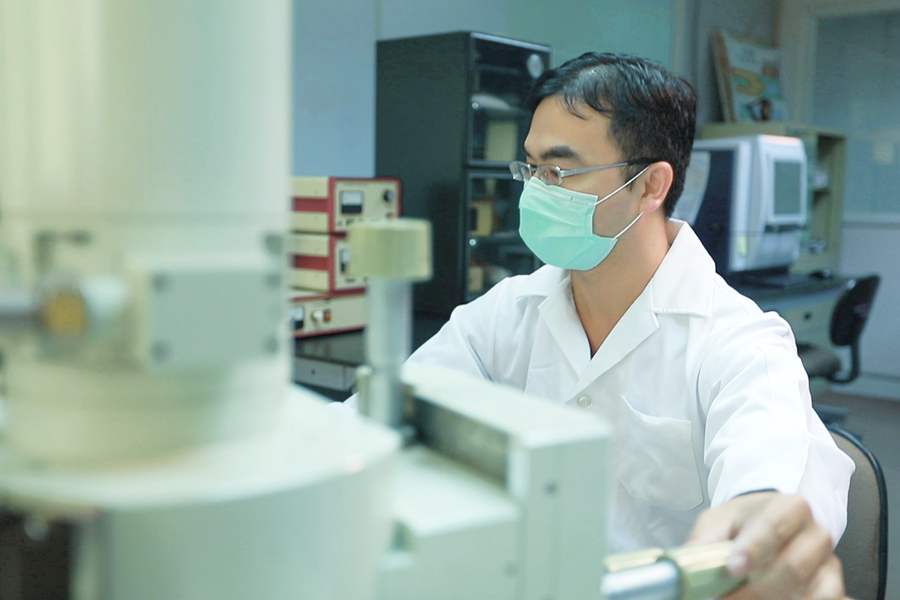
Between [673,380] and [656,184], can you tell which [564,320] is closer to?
[673,380]

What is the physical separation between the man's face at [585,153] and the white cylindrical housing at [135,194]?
3.74 feet

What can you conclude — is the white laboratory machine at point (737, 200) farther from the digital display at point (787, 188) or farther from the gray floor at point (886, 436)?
the gray floor at point (886, 436)

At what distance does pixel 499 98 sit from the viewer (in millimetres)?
2678

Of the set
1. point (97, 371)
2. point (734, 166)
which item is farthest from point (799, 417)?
point (734, 166)

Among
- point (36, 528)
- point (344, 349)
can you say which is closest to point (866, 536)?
point (36, 528)

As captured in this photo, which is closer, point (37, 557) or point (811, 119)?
point (37, 557)

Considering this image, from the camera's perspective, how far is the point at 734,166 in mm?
3586

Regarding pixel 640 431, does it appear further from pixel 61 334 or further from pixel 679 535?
pixel 61 334

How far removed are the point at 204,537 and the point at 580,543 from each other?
0.23 meters

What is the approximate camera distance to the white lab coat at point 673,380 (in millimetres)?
→ 999

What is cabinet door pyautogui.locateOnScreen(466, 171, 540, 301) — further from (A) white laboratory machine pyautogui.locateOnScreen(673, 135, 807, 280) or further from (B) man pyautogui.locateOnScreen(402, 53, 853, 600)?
(A) white laboratory machine pyautogui.locateOnScreen(673, 135, 807, 280)

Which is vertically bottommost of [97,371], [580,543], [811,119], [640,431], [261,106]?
[640,431]

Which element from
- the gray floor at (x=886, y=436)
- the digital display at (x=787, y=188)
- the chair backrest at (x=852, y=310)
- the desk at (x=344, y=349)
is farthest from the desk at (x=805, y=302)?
the gray floor at (x=886, y=436)

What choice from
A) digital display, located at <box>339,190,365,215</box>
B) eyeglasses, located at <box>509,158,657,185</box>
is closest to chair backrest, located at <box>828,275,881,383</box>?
digital display, located at <box>339,190,365,215</box>
